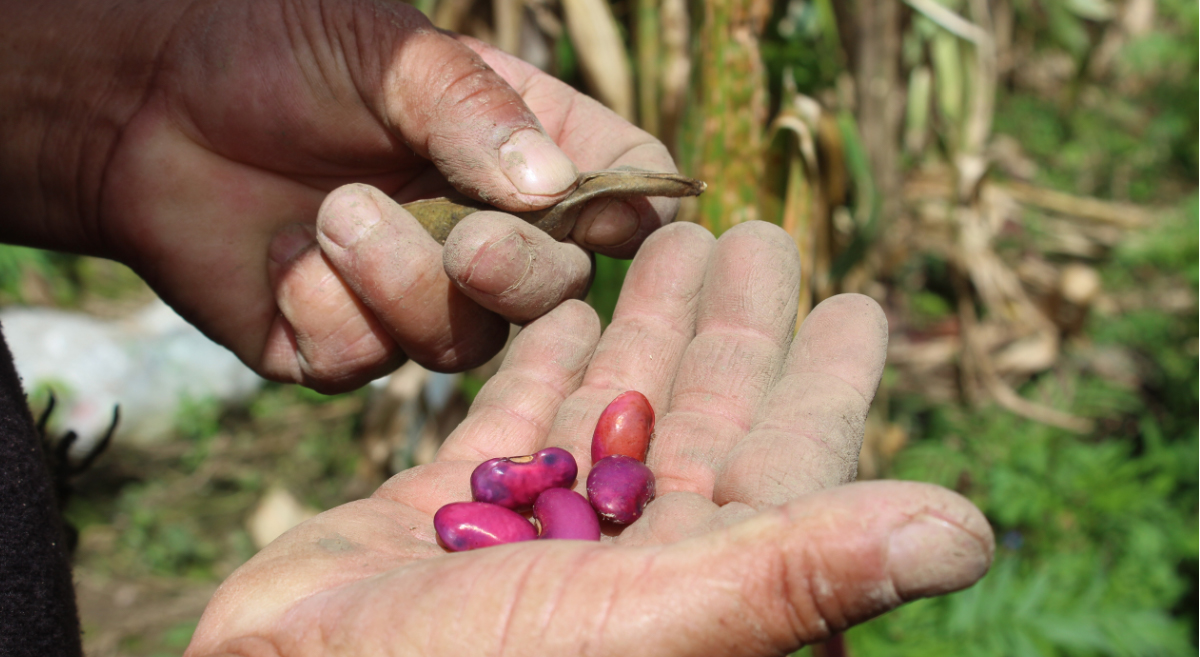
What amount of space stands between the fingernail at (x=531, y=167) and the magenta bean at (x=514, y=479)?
575mm

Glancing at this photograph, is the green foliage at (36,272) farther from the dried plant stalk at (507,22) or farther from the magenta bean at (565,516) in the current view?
the magenta bean at (565,516)

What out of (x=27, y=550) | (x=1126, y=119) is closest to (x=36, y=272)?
(x=27, y=550)

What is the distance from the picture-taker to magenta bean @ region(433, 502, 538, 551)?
1.43 metres

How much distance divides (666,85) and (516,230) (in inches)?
50.0

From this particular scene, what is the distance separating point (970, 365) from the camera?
3.96 metres

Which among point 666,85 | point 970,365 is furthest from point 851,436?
point 970,365

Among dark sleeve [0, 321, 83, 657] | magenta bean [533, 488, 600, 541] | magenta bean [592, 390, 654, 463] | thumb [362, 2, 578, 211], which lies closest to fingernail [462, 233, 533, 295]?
thumb [362, 2, 578, 211]

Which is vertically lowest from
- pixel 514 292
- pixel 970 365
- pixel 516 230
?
pixel 970 365

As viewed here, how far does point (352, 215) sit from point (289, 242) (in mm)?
339

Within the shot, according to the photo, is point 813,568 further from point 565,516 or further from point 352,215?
point 352,215

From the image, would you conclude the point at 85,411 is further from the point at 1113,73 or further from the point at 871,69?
the point at 1113,73

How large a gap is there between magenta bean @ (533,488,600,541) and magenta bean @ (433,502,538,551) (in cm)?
6

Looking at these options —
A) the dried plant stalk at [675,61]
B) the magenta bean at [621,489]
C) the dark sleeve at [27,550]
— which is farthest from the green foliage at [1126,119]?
the dark sleeve at [27,550]

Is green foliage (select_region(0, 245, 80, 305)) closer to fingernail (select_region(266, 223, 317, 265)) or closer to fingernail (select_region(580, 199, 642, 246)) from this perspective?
fingernail (select_region(266, 223, 317, 265))
